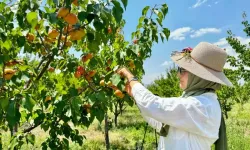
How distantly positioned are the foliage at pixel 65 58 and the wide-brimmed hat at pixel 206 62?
1.23 ft

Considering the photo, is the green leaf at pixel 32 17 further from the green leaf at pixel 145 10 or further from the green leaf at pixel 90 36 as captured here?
the green leaf at pixel 145 10

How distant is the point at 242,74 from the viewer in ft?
38.7

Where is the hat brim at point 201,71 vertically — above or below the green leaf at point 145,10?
below

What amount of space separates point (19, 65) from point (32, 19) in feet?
1.01

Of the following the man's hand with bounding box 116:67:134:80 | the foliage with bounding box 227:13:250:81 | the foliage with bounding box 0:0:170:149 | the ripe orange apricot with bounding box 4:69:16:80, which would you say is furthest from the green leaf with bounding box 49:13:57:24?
the foliage with bounding box 227:13:250:81

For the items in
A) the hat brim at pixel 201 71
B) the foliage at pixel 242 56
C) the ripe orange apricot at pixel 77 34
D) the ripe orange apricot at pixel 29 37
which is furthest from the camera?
the foliage at pixel 242 56

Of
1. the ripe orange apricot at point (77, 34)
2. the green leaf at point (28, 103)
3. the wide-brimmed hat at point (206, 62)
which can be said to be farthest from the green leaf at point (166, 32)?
the green leaf at point (28, 103)

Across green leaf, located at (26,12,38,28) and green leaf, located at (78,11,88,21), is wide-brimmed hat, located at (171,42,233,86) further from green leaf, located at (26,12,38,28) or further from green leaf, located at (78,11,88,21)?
green leaf, located at (26,12,38,28)

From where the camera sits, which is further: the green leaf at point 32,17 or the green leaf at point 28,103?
the green leaf at point 32,17

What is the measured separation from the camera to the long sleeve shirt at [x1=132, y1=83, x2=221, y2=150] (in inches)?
70.0

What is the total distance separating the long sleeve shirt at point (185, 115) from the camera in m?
1.78

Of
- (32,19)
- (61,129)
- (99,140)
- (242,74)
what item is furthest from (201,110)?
(242,74)

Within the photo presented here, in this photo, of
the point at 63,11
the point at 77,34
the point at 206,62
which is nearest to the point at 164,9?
the point at 206,62

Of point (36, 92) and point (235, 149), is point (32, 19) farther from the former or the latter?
point (235, 149)
